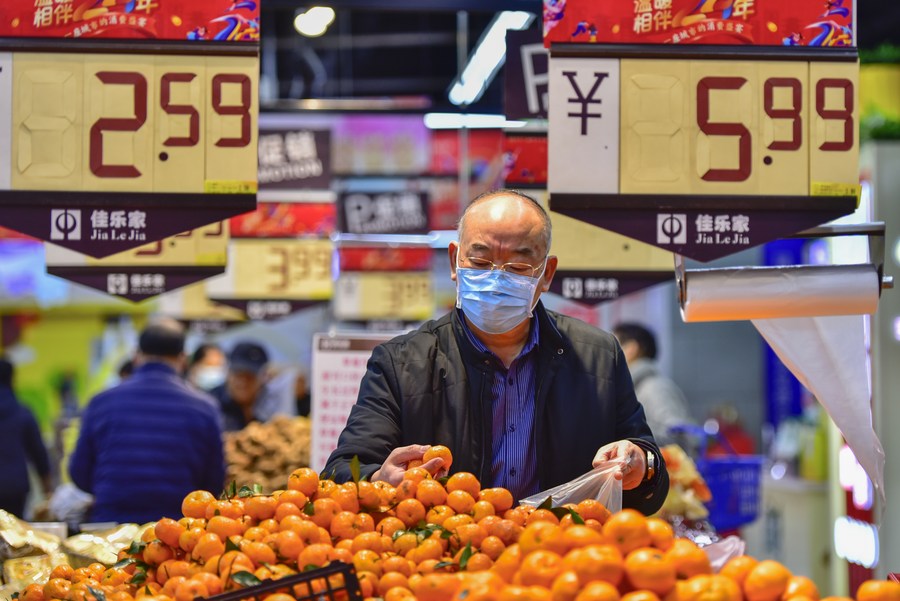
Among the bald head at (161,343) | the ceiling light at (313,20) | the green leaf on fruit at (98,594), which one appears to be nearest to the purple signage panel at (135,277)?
the bald head at (161,343)

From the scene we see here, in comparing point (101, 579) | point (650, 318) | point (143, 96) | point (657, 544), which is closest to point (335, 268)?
point (143, 96)

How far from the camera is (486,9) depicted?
5.51m

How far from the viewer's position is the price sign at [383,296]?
1113 centimetres

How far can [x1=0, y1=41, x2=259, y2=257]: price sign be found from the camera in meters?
4.14

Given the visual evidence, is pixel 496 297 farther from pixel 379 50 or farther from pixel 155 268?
pixel 379 50

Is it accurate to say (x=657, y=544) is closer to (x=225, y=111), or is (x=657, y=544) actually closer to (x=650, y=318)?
(x=225, y=111)

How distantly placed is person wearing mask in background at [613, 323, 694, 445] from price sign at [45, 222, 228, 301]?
125 inches

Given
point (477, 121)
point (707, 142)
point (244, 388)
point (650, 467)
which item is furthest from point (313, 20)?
point (650, 467)

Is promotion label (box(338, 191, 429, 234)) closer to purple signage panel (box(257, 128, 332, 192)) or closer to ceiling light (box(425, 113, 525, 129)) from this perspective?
purple signage panel (box(257, 128, 332, 192))

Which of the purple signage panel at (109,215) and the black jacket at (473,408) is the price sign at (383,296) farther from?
the black jacket at (473,408)

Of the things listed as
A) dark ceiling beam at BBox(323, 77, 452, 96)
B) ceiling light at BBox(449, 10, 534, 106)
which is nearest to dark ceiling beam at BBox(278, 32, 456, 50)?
dark ceiling beam at BBox(323, 77, 452, 96)

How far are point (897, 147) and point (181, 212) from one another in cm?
524

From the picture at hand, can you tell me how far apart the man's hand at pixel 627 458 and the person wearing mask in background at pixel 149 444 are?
383 centimetres

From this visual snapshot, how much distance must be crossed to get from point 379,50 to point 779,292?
15585 mm
